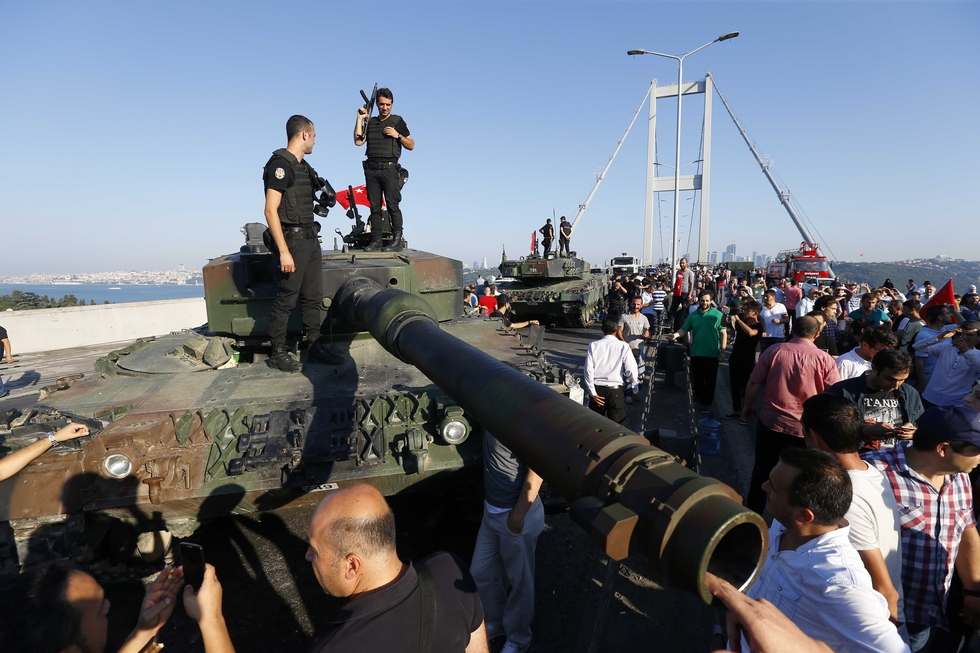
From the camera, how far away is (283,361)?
5.20 meters

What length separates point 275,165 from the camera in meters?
4.69

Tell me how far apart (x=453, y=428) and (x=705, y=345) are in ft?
20.9

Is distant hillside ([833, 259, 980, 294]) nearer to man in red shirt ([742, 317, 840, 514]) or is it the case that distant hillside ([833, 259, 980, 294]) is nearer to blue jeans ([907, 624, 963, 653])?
man in red shirt ([742, 317, 840, 514])

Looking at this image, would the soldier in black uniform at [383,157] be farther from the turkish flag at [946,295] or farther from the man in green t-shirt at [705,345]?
the turkish flag at [946,295]

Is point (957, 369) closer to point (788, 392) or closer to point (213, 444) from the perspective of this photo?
point (788, 392)

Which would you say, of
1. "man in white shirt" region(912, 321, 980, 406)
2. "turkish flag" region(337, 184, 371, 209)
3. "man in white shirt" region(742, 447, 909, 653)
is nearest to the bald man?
"man in white shirt" region(742, 447, 909, 653)

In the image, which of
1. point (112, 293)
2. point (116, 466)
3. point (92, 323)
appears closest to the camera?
point (116, 466)

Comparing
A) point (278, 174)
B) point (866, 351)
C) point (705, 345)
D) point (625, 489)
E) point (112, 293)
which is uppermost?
point (278, 174)

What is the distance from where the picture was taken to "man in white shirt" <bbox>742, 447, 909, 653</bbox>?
1.92m

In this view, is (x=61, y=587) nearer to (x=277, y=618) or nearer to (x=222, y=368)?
(x=277, y=618)

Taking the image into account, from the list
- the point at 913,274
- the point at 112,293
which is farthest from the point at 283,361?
the point at 913,274

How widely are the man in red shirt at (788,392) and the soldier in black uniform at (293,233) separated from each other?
183 inches

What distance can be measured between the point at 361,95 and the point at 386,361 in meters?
3.73

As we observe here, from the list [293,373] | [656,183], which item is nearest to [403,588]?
[293,373]
